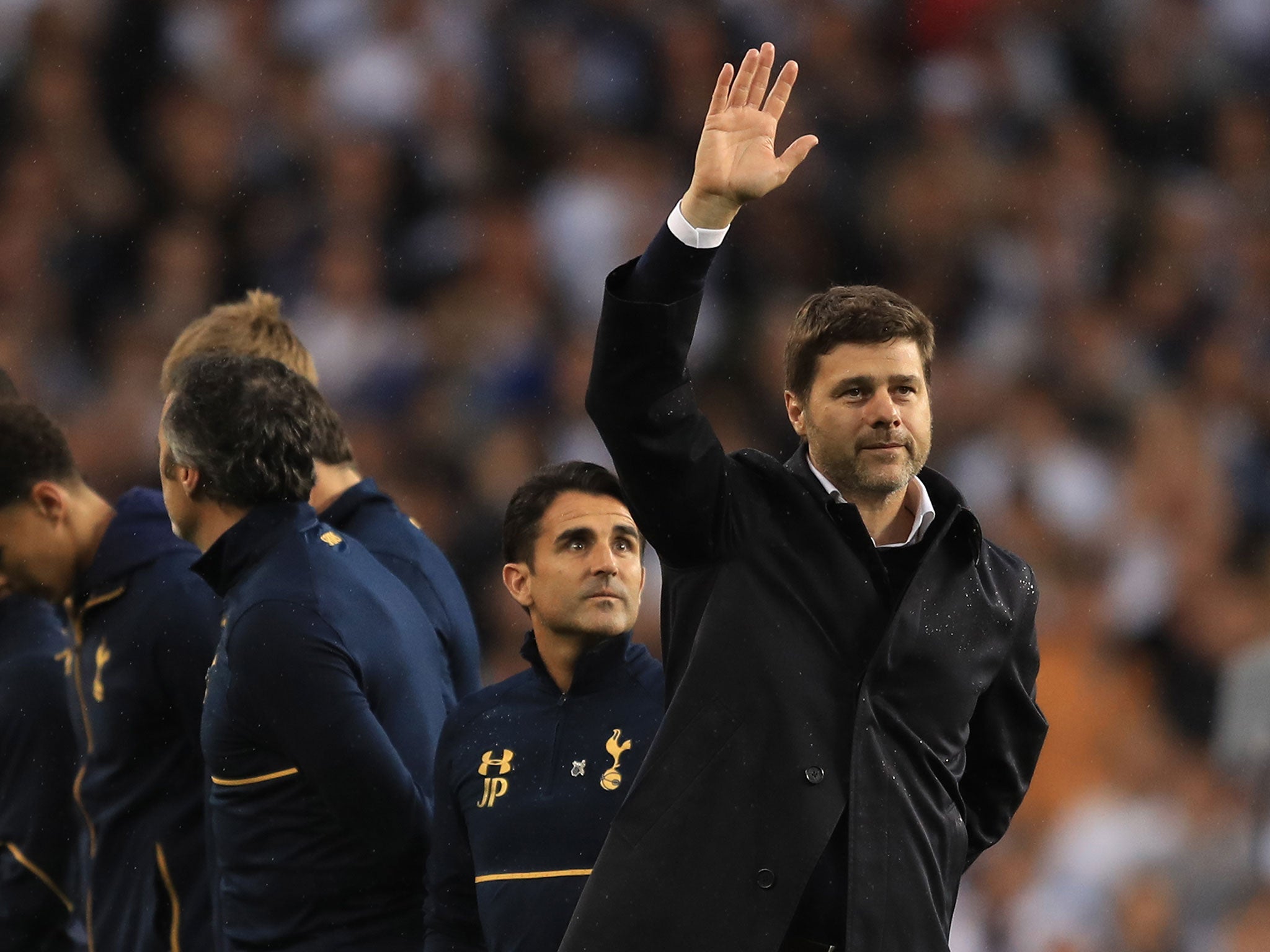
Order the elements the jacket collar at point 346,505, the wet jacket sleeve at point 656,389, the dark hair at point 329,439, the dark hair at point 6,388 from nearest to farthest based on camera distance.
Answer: the wet jacket sleeve at point 656,389 → the dark hair at point 329,439 → the jacket collar at point 346,505 → the dark hair at point 6,388

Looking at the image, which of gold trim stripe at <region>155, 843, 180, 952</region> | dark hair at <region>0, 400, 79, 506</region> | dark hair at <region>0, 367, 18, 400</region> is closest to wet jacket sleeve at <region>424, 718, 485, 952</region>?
gold trim stripe at <region>155, 843, 180, 952</region>

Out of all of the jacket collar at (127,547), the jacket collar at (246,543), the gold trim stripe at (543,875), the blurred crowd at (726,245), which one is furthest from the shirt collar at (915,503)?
the blurred crowd at (726,245)

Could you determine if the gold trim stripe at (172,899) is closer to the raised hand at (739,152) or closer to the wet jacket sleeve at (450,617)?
the wet jacket sleeve at (450,617)

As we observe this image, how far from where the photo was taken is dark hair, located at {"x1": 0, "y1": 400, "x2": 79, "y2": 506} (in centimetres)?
385

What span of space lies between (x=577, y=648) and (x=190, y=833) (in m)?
0.85

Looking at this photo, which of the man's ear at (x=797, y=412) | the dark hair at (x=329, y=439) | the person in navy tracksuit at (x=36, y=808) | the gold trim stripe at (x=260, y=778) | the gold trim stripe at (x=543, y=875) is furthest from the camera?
the person in navy tracksuit at (x=36, y=808)

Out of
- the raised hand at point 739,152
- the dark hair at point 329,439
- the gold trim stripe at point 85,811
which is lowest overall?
the gold trim stripe at point 85,811

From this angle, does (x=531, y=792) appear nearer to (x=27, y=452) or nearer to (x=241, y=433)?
(x=241, y=433)

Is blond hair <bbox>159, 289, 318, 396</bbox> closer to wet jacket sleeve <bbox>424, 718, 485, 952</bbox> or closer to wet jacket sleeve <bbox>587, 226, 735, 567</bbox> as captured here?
wet jacket sleeve <bbox>424, 718, 485, 952</bbox>

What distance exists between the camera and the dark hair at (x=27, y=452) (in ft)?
12.6

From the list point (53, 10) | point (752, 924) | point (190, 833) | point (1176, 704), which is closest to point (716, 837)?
point (752, 924)

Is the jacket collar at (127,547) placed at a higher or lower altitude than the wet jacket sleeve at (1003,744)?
higher

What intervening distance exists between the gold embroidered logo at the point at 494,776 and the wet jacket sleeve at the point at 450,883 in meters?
0.06

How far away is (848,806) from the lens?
249cm
